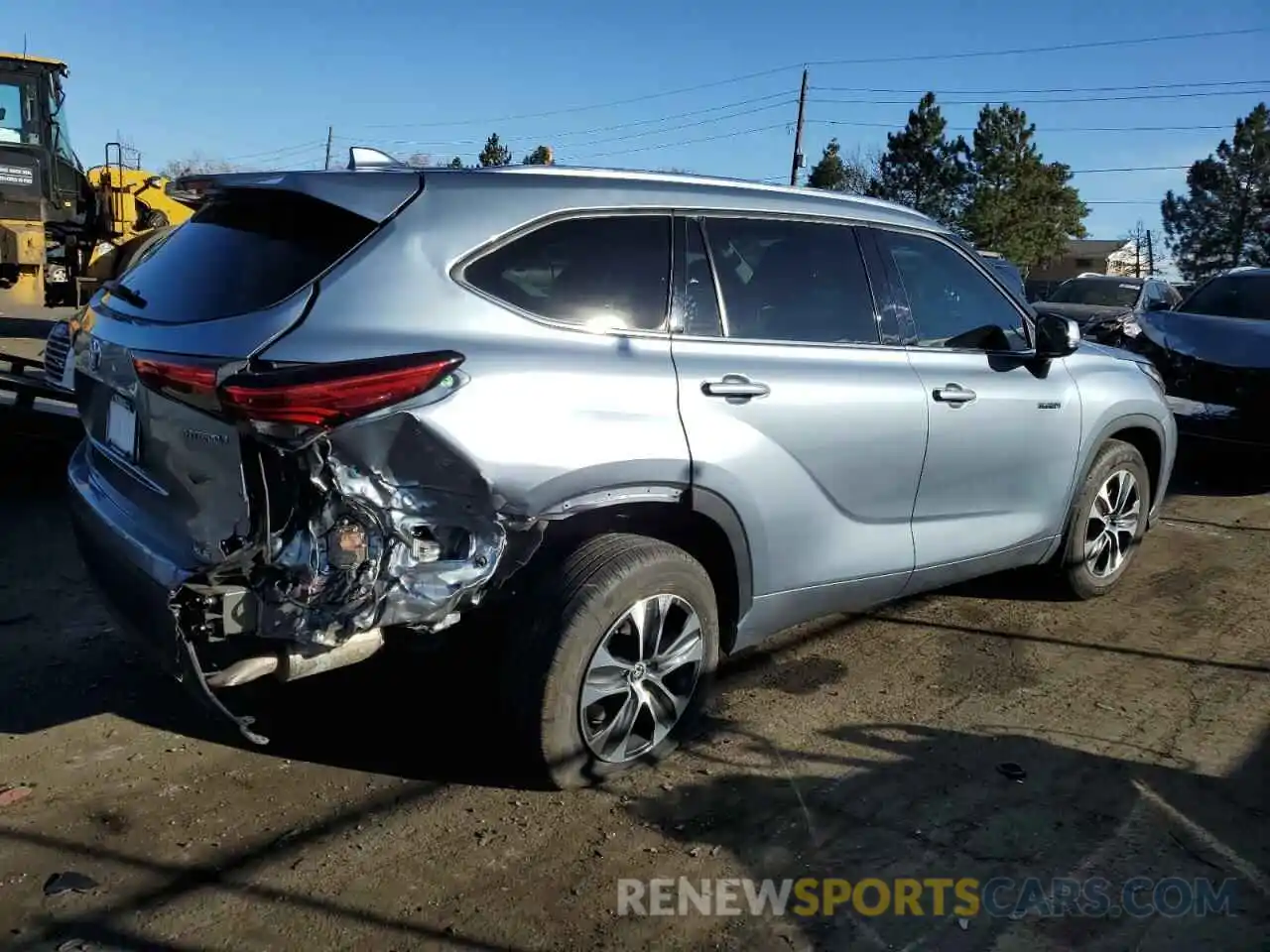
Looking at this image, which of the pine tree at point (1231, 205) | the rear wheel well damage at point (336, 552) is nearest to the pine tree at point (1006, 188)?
the pine tree at point (1231, 205)

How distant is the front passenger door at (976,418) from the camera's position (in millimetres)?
4395

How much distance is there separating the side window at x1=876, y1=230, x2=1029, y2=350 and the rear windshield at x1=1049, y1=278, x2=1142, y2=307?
1366 cm

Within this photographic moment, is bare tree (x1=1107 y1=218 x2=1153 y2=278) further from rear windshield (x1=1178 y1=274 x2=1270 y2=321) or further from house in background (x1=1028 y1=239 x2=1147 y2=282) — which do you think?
rear windshield (x1=1178 y1=274 x2=1270 y2=321)

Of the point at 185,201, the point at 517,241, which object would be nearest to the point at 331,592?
the point at 517,241

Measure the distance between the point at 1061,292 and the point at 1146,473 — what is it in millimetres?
13680

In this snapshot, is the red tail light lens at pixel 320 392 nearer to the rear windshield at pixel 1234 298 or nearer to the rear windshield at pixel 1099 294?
the rear windshield at pixel 1234 298

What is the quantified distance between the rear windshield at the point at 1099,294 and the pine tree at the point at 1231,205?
3911 centimetres

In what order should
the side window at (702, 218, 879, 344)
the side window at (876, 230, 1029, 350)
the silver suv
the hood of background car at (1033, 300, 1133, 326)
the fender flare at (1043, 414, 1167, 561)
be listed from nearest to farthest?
the silver suv, the side window at (702, 218, 879, 344), the side window at (876, 230, 1029, 350), the fender flare at (1043, 414, 1167, 561), the hood of background car at (1033, 300, 1133, 326)

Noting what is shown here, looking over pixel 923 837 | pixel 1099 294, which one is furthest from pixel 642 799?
pixel 1099 294

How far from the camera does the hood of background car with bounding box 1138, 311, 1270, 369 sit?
8.11 meters

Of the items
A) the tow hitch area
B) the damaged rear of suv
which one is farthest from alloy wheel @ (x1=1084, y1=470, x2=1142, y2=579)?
the tow hitch area

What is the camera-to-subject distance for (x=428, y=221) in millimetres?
3172

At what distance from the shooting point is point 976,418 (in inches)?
177

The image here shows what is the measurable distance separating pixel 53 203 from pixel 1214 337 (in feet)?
45.7
